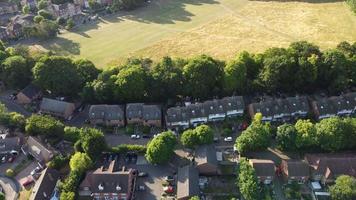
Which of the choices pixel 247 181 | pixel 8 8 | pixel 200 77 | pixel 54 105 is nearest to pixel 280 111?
pixel 200 77

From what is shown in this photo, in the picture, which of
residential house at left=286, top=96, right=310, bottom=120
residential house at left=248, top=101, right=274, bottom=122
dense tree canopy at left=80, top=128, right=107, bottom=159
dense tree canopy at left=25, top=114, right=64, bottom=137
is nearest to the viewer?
dense tree canopy at left=80, top=128, right=107, bottom=159

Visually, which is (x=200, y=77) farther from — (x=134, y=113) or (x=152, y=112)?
(x=134, y=113)

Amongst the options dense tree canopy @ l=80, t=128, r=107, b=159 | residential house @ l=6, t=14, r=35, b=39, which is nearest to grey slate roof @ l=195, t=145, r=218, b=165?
dense tree canopy @ l=80, t=128, r=107, b=159

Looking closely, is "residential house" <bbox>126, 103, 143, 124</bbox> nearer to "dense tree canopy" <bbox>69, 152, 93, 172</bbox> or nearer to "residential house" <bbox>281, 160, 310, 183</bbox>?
"dense tree canopy" <bbox>69, 152, 93, 172</bbox>

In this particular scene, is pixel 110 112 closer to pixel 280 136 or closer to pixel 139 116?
pixel 139 116

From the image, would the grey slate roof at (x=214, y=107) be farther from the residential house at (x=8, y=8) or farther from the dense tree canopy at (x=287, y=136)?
the residential house at (x=8, y=8)

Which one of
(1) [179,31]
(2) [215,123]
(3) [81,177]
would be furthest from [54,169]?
(1) [179,31]
